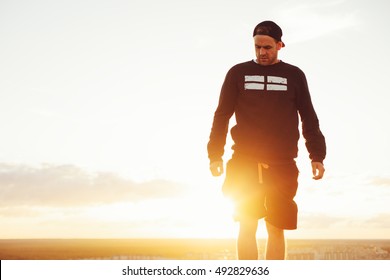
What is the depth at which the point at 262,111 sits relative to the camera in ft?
21.6

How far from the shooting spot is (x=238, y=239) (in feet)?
21.1

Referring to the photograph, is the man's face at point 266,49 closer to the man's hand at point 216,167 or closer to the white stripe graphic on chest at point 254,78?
the white stripe graphic on chest at point 254,78

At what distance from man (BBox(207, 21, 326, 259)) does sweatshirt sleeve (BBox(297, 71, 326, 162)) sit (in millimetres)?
228

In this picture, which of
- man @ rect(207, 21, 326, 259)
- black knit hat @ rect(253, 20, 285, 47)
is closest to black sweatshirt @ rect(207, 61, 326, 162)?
man @ rect(207, 21, 326, 259)

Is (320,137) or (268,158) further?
(320,137)

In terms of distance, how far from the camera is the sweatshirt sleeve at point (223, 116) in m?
6.76

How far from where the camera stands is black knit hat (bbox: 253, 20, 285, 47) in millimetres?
6551

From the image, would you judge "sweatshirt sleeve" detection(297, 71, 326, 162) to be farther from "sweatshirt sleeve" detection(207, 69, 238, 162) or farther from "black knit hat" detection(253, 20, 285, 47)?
"sweatshirt sleeve" detection(207, 69, 238, 162)

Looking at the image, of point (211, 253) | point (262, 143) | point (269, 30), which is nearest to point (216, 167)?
point (262, 143)

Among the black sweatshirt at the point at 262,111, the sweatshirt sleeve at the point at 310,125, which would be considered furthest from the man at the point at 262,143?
the sweatshirt sleeve at the point at 310,125
